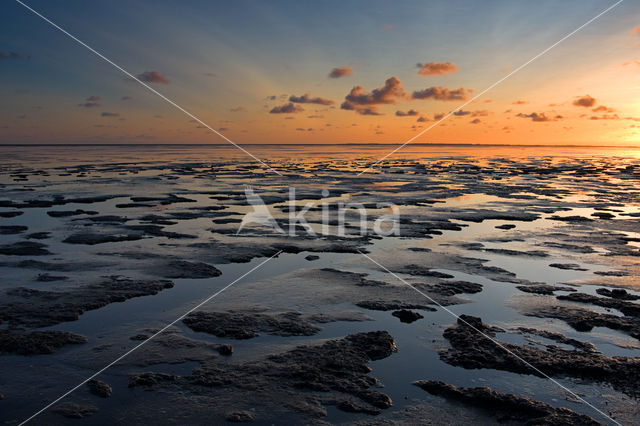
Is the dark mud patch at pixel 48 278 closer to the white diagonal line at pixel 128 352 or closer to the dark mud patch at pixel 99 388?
the white diagonal line at pixel 128 352

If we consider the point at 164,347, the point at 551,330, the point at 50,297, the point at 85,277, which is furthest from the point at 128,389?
the point at 551,330

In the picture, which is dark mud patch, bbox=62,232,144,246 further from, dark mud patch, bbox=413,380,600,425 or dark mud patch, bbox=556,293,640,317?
dark mud patch, bbox=556,293,640,317

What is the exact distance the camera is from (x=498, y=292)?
822 cm

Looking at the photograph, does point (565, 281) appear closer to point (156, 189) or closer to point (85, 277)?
point (85, 277)

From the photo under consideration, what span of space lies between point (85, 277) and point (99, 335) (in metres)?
2.94

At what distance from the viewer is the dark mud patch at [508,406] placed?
4.41 m

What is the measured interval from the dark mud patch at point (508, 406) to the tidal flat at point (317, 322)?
20 millimetres

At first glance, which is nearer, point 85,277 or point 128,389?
point 128,389

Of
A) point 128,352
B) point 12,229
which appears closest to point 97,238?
point 12,229

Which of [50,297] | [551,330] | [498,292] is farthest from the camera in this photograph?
[498,292]

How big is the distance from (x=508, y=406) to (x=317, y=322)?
9.72 feet

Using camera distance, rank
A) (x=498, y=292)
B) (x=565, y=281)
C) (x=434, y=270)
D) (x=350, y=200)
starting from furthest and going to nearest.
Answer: (x=350, y=200), (x=434, y=270), (x=565, y=281), (x=498, y=292)

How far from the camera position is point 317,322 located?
6793 millimetres

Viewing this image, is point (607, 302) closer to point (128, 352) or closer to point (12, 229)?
point (128, 352)
